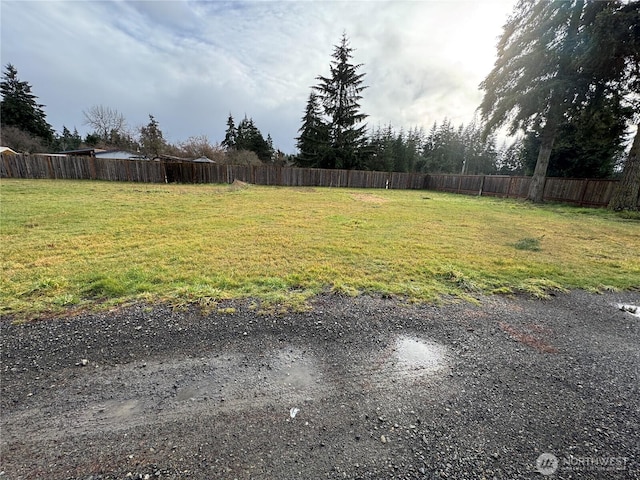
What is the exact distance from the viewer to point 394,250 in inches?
198

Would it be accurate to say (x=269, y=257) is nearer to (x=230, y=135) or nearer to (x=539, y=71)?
(x=539, y=71)

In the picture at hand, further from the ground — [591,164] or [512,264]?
[591,164]

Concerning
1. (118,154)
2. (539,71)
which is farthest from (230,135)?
(539,71)

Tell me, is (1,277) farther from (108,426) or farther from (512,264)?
(512,264)

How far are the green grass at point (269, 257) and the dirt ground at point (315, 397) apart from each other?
0.54 m

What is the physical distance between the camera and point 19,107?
3475 cm

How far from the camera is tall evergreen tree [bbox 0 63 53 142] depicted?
33.9 m

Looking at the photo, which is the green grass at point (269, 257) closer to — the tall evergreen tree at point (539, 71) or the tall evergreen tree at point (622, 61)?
the tall evergreen tree at point (622, 61)

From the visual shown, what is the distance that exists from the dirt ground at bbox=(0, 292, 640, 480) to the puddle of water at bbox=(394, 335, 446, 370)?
13 mm

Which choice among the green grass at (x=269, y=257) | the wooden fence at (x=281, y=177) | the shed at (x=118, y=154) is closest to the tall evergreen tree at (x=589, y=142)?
the wooden fence at (x=281, y=177)

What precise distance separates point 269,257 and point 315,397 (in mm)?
2804

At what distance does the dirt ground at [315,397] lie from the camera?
4.53 ft

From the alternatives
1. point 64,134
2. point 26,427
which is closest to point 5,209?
point 26,427

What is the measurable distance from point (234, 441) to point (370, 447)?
0.74 m
